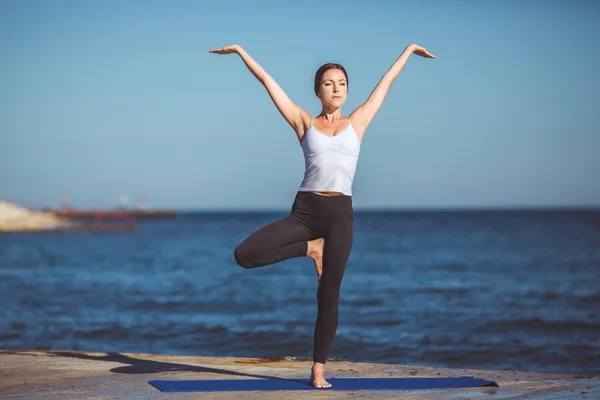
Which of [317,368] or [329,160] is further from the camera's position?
[317,368]

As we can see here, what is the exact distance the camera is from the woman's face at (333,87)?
18.4 ft

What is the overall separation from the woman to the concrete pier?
766 millimetres

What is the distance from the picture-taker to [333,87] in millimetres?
5609

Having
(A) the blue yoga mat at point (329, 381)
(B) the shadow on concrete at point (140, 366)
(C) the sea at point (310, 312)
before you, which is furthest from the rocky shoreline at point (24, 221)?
(A) the blue yoga mat at point (329, 381)

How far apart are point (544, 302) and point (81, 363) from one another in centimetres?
1275

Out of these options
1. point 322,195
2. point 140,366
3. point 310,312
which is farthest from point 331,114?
point 310,312

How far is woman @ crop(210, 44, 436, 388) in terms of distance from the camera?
17.9ft

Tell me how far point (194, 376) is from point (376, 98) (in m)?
2.54

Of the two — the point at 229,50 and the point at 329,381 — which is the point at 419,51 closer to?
the point at 229,50

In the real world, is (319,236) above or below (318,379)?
above

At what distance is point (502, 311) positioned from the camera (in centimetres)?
1552

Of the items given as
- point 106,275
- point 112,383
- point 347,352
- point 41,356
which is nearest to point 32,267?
point 106,275

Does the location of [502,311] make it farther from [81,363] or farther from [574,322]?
[81,363]

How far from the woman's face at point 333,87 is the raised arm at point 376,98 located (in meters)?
0.17
